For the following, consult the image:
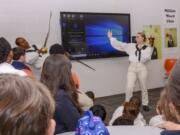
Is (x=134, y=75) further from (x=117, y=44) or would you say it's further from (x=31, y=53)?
(x=31, y=53)

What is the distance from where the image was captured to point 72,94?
2.13m

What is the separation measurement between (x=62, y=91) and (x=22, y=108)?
1.40m

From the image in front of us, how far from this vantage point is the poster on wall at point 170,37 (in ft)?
24.4

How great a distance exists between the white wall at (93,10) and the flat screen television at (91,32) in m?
0.13

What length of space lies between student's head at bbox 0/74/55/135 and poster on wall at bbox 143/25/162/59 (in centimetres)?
648

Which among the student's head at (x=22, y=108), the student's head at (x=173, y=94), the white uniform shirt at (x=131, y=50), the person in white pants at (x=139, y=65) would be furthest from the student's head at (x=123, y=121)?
the white uniform shirt at (x=131, y=50)

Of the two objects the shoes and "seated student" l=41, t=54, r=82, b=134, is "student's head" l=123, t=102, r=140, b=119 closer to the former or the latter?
"seated student" l=41, t=54, r=82, b=134

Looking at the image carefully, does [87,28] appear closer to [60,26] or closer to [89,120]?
[60,26]

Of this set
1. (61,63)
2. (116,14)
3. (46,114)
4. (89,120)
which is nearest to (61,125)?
(61,63)

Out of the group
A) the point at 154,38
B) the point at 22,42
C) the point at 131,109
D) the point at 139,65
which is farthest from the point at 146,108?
the point at 131,109

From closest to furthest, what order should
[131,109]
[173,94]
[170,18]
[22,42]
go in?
[173,94] → [131,109] → [22,42] → [170,18]

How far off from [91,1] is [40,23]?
122cm

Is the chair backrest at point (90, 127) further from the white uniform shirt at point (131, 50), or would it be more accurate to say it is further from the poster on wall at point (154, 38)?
the poster on wall at point (154, 38)

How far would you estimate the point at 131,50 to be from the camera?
19.1ft
